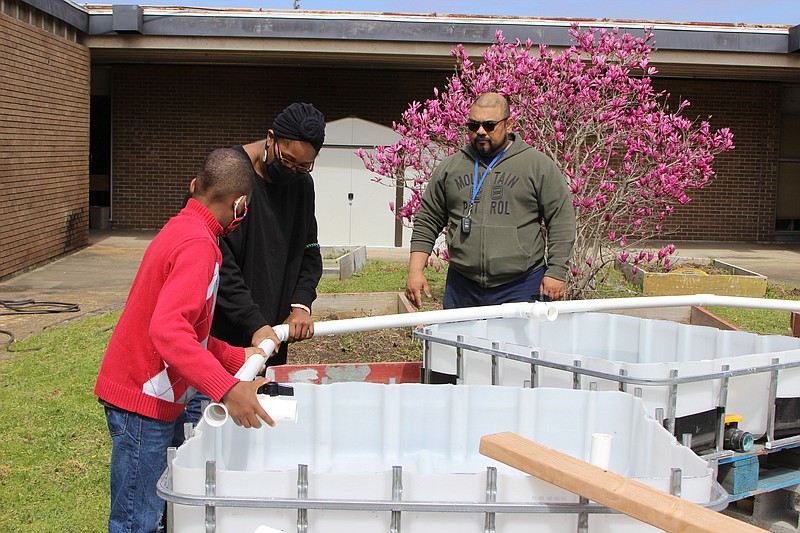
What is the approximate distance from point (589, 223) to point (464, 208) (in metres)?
4.25

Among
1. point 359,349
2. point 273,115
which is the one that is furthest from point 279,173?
point 273,115

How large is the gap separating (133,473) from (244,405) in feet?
1.93

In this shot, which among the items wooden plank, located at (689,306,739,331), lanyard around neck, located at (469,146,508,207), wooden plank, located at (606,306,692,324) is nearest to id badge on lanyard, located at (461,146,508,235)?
lanyard around neck, located at (469,146,508,207)

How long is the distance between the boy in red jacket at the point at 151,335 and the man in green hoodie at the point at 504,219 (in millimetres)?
1943

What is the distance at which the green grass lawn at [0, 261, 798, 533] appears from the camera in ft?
13.7

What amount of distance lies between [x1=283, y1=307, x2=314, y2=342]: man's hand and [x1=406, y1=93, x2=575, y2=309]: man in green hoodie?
1.15 metres

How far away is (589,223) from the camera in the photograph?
8859 millimetres

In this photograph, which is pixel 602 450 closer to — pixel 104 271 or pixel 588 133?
pixel 588 133

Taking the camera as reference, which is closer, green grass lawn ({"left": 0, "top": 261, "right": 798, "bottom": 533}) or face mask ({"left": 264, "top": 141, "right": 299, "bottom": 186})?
face mask ({"left": 264, "top": 141, "right": 299, "bottom": 186})

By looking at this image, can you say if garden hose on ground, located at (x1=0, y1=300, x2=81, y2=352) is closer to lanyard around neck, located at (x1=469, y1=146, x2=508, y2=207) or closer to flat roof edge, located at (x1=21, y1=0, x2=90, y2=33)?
flat roof edge, located at (x1=21, y1=0, x2=90, y2=33)

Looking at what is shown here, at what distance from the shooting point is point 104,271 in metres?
12.6

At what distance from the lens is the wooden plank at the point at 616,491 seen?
6.64 ft

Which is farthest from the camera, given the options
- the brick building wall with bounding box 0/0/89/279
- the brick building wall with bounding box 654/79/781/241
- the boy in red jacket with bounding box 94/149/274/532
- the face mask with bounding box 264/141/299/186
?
the brick building wall with bounding box 654/79/781/241

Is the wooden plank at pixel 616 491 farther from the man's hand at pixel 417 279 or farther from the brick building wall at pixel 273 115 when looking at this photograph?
the brick building wall at pixel 273 115
